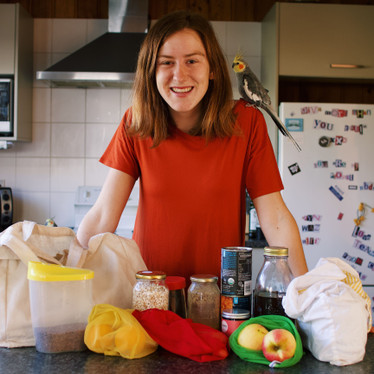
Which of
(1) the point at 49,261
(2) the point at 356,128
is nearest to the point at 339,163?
(2) the point at 356,128

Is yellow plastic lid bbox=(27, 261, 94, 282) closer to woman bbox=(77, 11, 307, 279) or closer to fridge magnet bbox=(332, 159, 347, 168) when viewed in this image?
woman bbox=(77, 11, 307, 279)

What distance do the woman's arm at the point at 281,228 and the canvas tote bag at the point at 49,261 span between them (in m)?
0.35

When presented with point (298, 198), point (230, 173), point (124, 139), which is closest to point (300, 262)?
point (230, 173)

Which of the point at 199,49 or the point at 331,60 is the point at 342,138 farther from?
the point at 199,49

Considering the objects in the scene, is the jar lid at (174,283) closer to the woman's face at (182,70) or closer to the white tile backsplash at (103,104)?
the woman's face at (182,70)

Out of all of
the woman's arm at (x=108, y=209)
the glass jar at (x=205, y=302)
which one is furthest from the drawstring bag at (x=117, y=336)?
the woman's arm at (x=108, y=209)

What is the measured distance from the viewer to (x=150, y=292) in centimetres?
82

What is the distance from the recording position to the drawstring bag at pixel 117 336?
0.73 metres

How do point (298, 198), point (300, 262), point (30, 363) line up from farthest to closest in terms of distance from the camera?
point (298, 198), point (300, 262), point (30, 363)

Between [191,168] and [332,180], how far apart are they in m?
1.71

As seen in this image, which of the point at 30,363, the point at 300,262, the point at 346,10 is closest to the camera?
the point at 30,363

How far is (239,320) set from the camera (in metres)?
0.80

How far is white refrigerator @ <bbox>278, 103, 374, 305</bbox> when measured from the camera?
105 inches

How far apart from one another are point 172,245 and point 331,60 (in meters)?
2.08
